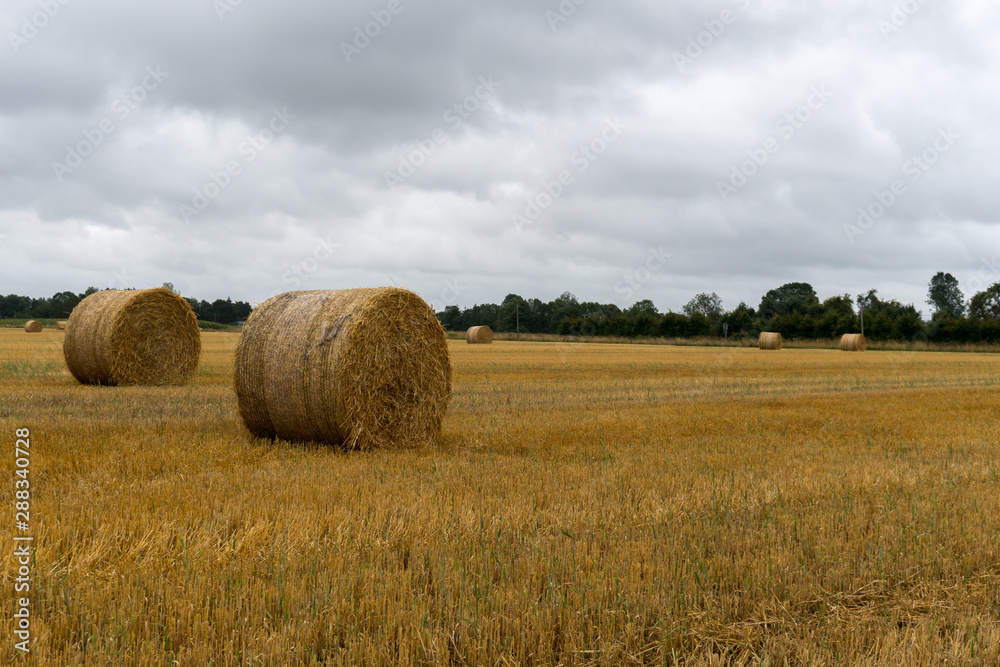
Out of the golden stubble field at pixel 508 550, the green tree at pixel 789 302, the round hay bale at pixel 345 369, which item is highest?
the green tree at pixel 789 302

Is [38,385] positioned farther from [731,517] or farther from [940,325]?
[940,325]

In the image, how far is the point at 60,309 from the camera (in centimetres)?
7981

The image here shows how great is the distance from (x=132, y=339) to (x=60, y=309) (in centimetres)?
7642

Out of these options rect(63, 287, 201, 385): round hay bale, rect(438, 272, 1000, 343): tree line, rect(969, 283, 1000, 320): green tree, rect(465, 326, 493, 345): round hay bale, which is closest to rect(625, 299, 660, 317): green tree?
rect(438, 272, 1000, 343): tree line

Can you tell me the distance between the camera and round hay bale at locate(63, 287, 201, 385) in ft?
49.5

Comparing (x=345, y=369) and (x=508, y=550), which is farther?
(x=345, y=369)

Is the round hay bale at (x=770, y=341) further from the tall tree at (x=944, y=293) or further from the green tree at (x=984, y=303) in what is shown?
the tall tree at (x=944, y=293)

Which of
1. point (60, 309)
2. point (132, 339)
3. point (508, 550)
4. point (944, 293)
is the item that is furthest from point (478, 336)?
point (944, 293)

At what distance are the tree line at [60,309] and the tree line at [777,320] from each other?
77.5 feet

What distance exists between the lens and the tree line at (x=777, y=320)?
58.9 metres

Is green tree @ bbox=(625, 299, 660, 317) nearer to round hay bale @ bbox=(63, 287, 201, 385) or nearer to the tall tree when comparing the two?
the tall tree

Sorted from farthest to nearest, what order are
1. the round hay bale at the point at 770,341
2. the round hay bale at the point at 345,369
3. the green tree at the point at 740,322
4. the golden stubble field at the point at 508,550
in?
the green tree at the point at 740,322
the round hay bale at the point at 770,341
the round hay bale at the point at 345,369
the golden stubble field at the point at 508,550

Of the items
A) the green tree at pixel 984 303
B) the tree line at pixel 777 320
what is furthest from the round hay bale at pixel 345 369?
the green tree at pixel 984 303

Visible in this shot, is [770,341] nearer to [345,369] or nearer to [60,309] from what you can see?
[345,369]
